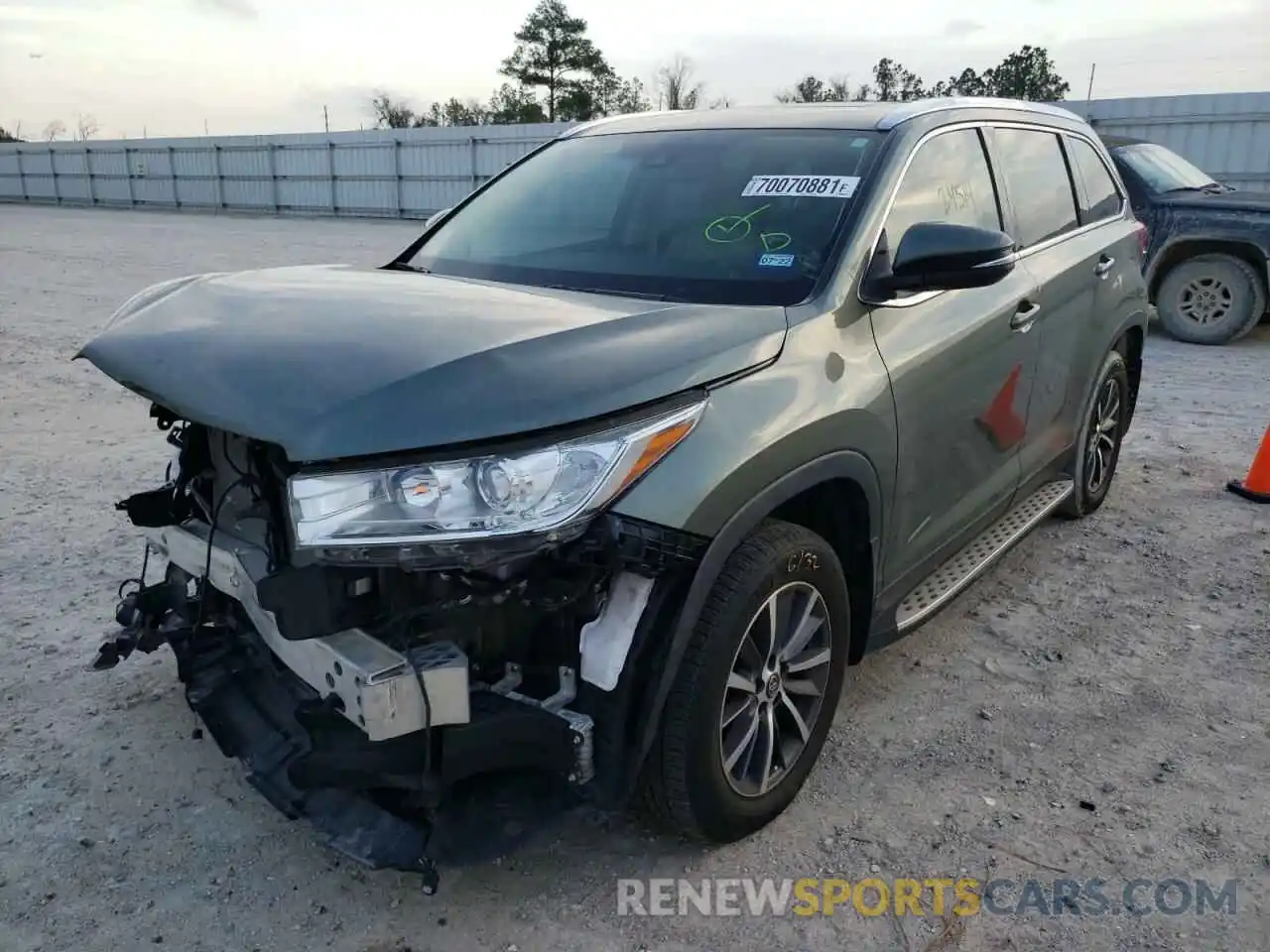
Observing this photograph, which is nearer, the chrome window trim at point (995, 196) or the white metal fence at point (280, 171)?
the chrome window trim at point (995, 196)

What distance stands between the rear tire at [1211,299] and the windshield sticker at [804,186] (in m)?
8.38

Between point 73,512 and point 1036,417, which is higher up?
point 1036,417

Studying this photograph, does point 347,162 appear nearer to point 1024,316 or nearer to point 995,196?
point 995,196

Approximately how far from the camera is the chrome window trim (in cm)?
298

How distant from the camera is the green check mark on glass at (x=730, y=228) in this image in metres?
3.11

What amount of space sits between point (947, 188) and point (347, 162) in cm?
3335

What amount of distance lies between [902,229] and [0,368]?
7815mm

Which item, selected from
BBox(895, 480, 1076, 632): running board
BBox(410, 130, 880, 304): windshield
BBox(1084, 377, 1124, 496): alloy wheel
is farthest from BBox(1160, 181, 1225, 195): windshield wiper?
BBox(410, 130, 880, 304): windshield

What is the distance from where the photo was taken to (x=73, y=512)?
497cm

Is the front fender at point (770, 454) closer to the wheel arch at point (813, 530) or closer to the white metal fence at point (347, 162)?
the wheel arch at point (813, 530)

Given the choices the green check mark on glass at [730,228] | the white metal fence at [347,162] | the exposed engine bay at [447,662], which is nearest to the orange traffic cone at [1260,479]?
the green check mark on glass at [730,228]

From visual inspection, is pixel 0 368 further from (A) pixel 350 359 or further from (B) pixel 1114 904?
(B) pixel 1114 904

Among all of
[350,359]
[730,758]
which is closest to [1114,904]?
[730,758]

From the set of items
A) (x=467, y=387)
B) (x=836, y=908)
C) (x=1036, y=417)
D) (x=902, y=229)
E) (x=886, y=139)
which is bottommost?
(x=836, y=908)
